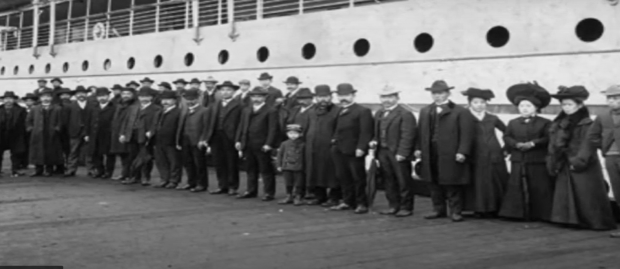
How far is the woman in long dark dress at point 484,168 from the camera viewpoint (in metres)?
7.13

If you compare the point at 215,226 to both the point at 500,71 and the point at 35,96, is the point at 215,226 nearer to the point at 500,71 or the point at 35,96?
the point at 500,71

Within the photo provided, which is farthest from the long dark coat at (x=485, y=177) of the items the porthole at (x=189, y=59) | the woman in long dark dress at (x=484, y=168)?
the porthole at (x=189, y=59)

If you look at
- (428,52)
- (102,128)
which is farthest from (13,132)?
(428,52)

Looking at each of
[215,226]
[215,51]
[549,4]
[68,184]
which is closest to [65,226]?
[215,226]

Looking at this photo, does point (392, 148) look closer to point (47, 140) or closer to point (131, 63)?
point (47, 140)

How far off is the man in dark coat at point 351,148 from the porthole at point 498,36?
3185 millimetres

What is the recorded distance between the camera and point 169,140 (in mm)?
9727

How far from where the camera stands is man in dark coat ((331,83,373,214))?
25.0ft

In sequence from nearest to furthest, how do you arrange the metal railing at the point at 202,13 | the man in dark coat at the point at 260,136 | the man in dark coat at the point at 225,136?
the man in dark coat at the point at 260,136, the man in dark coat at the point at 225,136, the metal railing at the point at 202,13

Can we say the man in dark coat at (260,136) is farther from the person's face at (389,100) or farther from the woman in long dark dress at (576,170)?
the woman in long dark dress at (576,170)

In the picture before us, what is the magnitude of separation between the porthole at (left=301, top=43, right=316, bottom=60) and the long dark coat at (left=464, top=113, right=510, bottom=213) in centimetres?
585

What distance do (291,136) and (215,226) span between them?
2080mm

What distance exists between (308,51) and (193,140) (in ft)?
13.7

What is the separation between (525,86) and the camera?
23.5 feet
